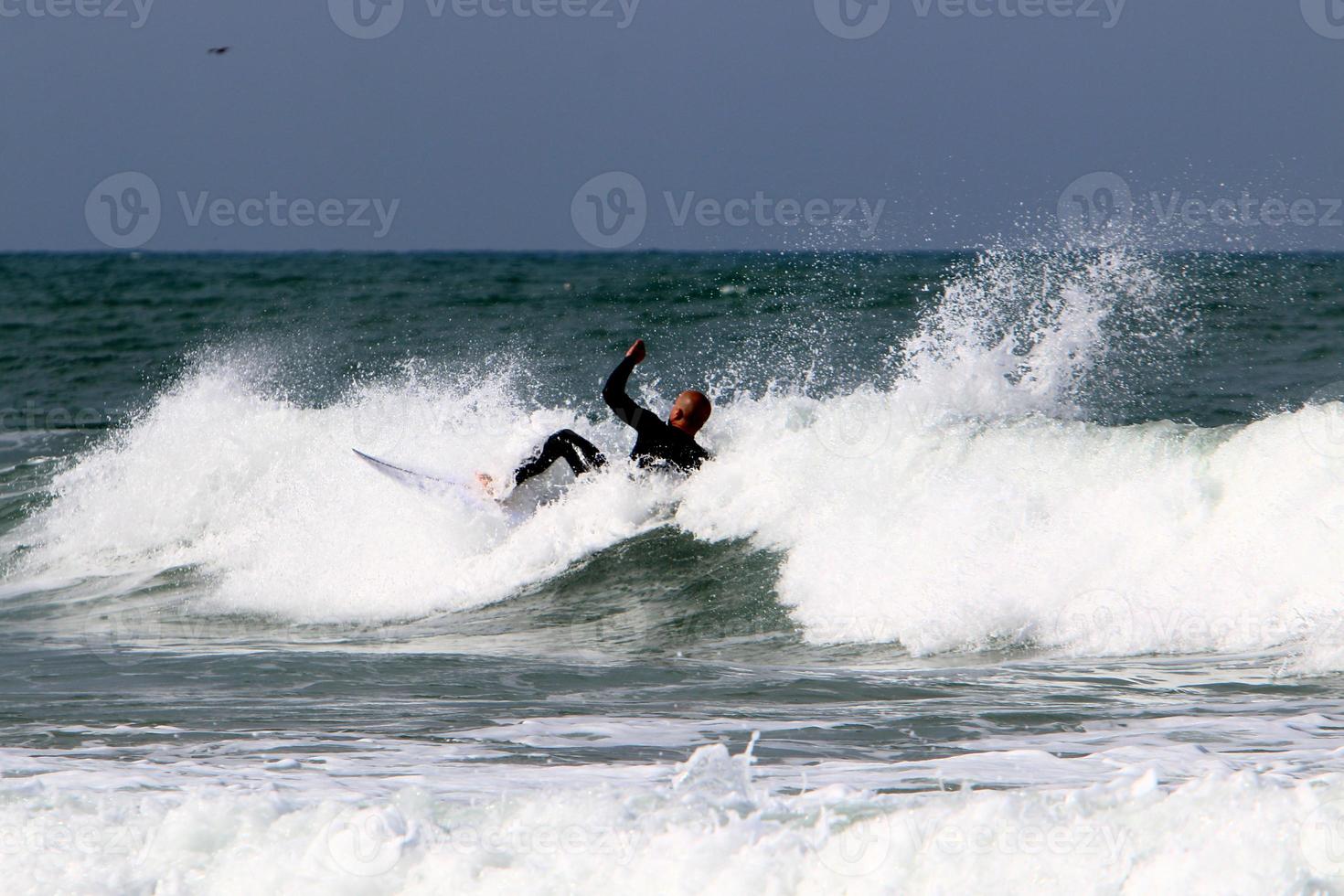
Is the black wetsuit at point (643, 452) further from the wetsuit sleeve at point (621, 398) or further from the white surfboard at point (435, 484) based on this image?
the white surfboard at point (435, 484)

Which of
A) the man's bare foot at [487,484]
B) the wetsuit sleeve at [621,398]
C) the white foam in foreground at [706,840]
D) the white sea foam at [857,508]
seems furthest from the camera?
the man's bare foot at [487,484]

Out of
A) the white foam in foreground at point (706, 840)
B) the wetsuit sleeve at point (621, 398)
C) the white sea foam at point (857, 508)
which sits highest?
the wetsuit sleeve at point (621, 398)

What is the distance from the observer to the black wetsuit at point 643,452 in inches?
407

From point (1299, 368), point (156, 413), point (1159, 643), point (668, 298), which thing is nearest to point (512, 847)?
point (1159, 643)

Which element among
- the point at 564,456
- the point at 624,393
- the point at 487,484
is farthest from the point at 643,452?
the point at 487,484

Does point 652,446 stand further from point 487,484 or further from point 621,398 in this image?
point 487,484

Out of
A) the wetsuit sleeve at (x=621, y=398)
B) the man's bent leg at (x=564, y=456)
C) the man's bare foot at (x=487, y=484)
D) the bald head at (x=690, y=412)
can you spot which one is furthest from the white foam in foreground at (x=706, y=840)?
the man's bare foot at (x=487, y=484)

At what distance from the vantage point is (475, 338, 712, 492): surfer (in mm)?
10297

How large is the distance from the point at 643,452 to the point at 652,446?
4.0 inches

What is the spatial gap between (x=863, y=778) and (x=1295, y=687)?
256 cm

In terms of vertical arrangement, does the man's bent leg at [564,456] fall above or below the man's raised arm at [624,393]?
below

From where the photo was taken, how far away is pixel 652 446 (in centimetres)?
1041

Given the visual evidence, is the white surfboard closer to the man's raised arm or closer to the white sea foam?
the white sea foam

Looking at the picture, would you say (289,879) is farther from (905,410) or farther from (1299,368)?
(1299,368)
